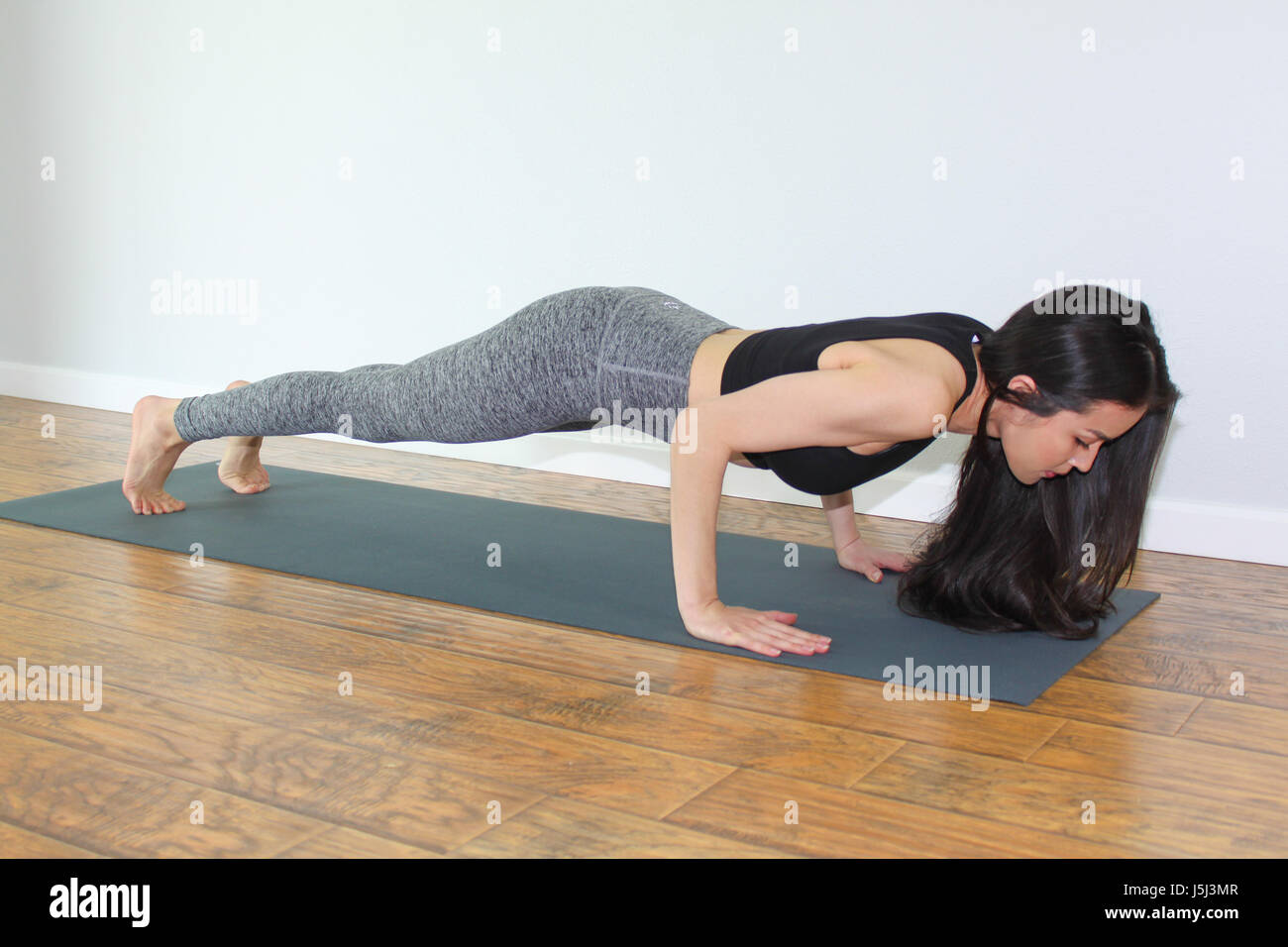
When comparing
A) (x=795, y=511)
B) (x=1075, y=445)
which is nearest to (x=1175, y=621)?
(x=1075, y=445)

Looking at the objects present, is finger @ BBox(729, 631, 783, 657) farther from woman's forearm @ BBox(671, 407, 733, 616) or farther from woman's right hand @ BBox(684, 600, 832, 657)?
woman's forearm @ BBox(671, 407, 733, 616)

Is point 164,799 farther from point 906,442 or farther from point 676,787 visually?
point 906,442

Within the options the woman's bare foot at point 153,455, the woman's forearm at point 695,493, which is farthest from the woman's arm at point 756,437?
the woman's bare foot at point 153,455

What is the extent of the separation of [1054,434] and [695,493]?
1.55 ft

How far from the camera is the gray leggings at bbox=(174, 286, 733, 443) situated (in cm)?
184

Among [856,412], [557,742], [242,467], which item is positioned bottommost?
[557,742]

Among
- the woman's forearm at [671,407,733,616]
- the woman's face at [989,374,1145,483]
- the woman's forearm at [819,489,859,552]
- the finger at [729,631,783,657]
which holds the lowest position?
the finger at [729,631,783,657]

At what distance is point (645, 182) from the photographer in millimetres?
2779

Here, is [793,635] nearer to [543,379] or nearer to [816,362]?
[816,362]

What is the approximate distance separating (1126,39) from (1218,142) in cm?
26

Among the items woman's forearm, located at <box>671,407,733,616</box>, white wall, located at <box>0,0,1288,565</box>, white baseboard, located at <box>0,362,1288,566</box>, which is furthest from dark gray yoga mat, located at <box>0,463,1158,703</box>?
white wall, located at <box>0,0,1288,565</box>

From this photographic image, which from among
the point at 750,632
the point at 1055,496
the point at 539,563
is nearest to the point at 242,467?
the point at 539,563

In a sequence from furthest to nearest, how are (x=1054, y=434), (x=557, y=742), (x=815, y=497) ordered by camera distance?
(x=815, y=497) < (x=1054, y=434) < (x=557, y=742)

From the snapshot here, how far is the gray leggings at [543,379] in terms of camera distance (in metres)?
1.84
